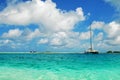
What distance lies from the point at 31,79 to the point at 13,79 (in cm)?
108

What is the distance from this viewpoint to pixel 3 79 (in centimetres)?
1283

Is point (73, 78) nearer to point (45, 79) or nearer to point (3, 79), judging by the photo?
point (45, 79)

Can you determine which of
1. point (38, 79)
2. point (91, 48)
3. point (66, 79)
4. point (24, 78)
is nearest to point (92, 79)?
point (66, 79)

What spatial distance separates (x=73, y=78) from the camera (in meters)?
13.8

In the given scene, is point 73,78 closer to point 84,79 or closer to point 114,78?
point 84,79

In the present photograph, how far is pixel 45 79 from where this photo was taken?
43.2ft

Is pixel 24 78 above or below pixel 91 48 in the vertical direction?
below

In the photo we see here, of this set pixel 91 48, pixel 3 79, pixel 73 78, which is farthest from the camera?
pixel 91 48

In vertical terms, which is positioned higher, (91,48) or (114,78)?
(91,48)

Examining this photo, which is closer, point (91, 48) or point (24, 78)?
point (24, 78)

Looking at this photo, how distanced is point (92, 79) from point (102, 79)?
0.71 metres

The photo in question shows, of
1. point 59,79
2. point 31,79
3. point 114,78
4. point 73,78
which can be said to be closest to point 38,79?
point 31,79

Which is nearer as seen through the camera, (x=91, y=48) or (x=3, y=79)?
(x=3, y=79)

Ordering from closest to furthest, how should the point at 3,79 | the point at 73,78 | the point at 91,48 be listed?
the point at 3,79
the point at 73,78
the point at 91,48
